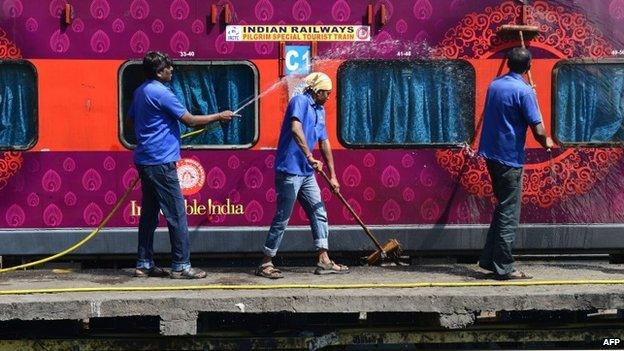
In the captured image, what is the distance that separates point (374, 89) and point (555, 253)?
222cm

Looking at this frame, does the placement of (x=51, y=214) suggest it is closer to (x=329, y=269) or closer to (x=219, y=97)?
(x=219, y=97)

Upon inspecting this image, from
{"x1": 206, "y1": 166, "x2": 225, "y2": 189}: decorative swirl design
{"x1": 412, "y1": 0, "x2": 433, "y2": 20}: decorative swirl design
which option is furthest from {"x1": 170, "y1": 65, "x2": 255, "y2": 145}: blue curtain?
{"x1": 412, "y1": 0, "x2": 433, "y2": 20}: decorative swirl design

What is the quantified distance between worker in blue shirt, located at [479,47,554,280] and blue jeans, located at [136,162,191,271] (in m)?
2.42

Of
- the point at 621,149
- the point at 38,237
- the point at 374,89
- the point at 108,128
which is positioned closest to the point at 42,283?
the point at 38,237

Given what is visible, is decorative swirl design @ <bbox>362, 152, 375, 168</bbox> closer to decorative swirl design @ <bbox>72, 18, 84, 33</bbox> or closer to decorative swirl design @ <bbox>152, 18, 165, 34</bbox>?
decorative swirl design @ <bbox>152, 18, 165, 34</bbox>

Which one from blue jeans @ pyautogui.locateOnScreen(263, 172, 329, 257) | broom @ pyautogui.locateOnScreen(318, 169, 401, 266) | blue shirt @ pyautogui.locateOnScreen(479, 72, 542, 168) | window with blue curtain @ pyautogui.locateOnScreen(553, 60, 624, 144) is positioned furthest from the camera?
window with blue curtain @ pyautogui.locateOnScreen(553, 60, 624, 144)

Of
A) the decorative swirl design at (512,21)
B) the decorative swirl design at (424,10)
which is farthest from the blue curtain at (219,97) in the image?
the decorative swirl design at (512,21)

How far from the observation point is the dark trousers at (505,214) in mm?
7906

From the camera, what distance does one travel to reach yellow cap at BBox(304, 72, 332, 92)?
26.7ft

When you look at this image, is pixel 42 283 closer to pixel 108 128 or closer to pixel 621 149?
pixel 108 128

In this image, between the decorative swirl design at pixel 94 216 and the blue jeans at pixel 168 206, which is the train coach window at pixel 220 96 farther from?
the blue jeans at pixel 168 206

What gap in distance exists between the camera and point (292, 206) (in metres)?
8.13

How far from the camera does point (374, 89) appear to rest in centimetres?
896

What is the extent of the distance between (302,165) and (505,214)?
1635 mm
